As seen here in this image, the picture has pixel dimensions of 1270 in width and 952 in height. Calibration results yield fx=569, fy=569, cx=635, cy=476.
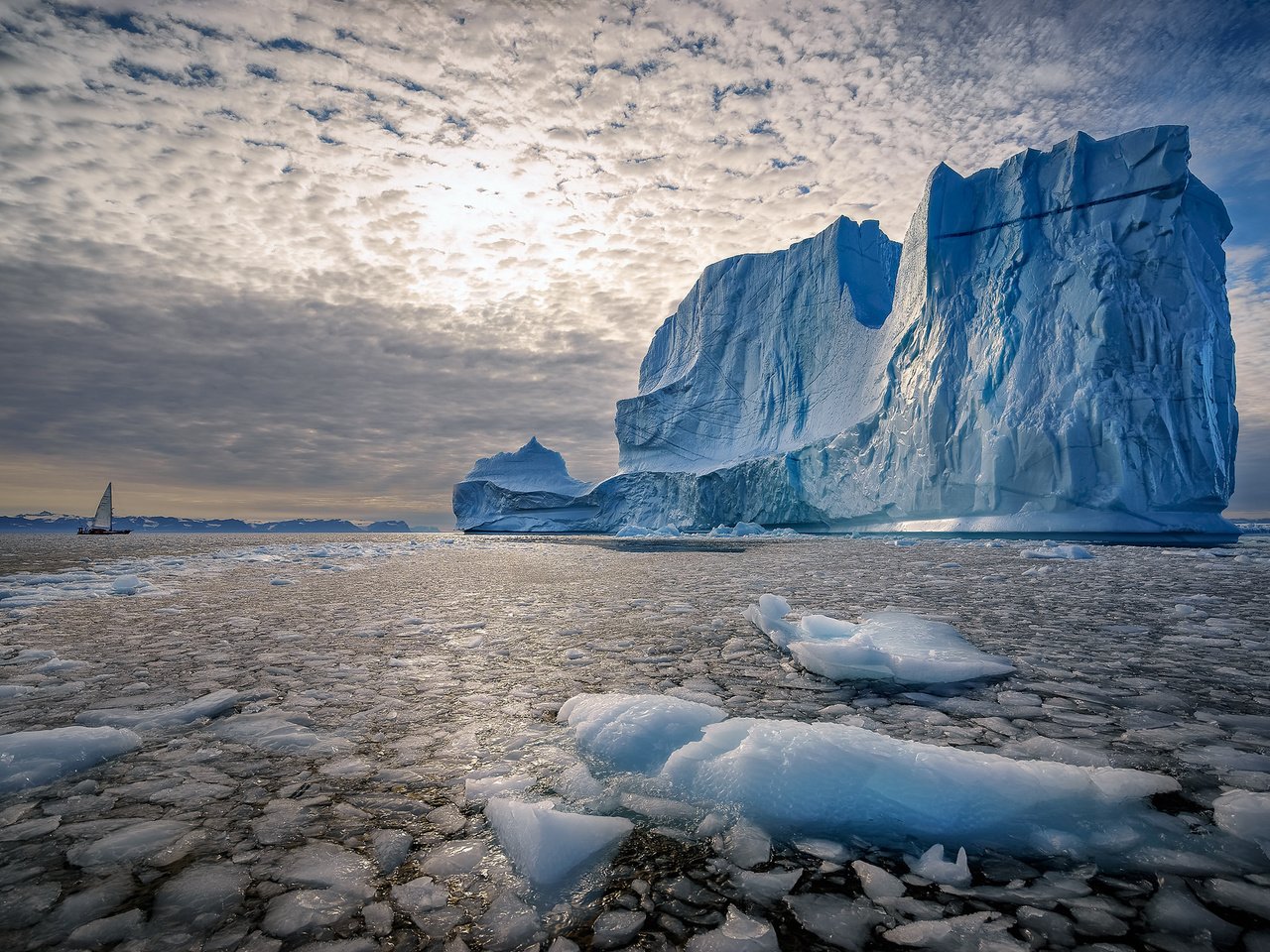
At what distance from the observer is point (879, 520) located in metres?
27.1

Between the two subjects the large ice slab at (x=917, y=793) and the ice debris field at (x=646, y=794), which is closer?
the ice debris field at (x=646, y=794)

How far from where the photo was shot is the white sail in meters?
43.5

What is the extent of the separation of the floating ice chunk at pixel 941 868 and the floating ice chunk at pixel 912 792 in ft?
0.33

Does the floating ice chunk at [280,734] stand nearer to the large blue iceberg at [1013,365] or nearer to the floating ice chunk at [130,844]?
the floating ice chunk at [130,844]

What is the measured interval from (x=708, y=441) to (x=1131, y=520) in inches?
848

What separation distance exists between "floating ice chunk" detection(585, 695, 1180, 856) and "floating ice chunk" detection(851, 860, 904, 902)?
5.7 inches

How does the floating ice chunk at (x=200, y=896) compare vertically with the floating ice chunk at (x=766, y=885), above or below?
above

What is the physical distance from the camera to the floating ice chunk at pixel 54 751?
1.70 metres

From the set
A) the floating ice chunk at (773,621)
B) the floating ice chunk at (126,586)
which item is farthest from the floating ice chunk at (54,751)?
the floating ice chunk at (126,586)

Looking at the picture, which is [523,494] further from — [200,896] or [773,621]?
[200,896]

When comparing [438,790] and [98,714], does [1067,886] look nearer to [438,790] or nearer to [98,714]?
[438,790]

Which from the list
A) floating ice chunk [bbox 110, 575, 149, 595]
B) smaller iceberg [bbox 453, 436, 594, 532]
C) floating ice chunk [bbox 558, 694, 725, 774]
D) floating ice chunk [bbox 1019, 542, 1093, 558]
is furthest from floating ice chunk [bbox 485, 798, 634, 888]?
smaller iceberg [bbox 453, 436, 594, 532]

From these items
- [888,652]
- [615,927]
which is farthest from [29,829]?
[888,652]

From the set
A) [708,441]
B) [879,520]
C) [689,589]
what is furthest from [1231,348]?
[689,589]
